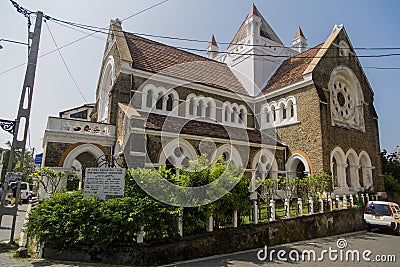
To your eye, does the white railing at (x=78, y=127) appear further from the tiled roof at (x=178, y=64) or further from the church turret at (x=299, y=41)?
the church turret at (x=299, y=41)

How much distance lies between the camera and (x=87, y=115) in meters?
27.7

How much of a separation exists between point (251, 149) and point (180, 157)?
5227mm

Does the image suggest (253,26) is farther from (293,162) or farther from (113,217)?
(113,217)

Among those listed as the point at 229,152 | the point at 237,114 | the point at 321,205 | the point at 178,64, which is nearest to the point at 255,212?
the point at 321,205

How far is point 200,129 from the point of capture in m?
16.4

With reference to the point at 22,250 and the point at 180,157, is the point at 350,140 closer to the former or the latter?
the point at 180,157

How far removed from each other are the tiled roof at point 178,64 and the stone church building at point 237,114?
108 millimetres

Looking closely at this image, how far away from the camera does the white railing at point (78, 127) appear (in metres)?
14.4

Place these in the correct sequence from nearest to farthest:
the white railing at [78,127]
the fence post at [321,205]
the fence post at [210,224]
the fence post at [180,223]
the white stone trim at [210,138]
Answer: the fence post at [180,223] → the fence post at [210,224] → the fence post at [321,205] → the white stone trim at [210,138] → the white railing at [78,127]


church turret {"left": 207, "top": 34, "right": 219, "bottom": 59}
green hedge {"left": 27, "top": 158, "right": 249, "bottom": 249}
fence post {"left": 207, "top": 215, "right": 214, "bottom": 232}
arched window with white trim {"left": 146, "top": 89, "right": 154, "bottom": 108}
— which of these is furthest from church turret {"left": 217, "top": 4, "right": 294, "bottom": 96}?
green hedge {"left": 27, "top": 158, "right": 249, "bottom": 249}

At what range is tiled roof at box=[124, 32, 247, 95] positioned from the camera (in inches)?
750

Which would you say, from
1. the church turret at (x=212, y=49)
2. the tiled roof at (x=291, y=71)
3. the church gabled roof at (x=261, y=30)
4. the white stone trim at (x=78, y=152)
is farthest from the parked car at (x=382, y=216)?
the church turret at (x=212, y=49)

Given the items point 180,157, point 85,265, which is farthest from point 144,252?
point 180,157

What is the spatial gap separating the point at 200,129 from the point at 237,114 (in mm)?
6447
